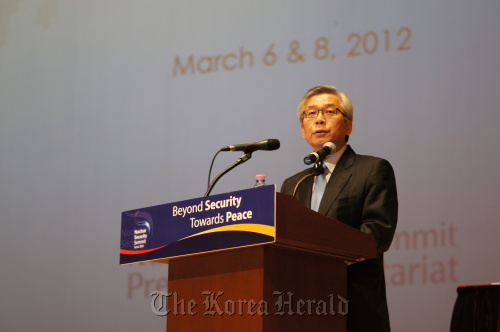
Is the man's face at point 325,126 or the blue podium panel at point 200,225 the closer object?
the blue podium panel at point 200,225

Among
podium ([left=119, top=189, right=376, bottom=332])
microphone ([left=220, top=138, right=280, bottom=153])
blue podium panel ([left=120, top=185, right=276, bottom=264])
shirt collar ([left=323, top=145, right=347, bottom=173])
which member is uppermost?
shirt collar ([left=323, top=145, right=347, bottom=173])

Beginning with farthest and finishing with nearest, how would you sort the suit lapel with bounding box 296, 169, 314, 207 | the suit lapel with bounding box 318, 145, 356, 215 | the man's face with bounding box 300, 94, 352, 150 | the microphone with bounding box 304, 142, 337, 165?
the man's face with bounding box 300, 94, 352, 150 → the suit lapel with bounding box 296, 169, 314, 207 → the suit lapel with bounding box 318, 145, 356, 215 → the microphone with bounding box 304, 142, 337, 165

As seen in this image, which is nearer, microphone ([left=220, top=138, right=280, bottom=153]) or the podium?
the podium

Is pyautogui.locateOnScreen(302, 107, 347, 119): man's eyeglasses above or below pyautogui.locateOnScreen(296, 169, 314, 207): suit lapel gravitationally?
above

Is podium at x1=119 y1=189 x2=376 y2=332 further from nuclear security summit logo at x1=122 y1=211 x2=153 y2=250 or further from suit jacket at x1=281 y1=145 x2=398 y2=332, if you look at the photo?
suit jacket at x1=281 y1=145 x2=398 y2=332

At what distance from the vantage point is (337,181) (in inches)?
114

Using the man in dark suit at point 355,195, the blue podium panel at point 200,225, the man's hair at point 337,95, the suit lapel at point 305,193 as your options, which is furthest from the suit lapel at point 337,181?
the blue podium panel at point 200,225

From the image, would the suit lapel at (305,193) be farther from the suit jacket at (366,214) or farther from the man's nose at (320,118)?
the man's nose at (320,118)

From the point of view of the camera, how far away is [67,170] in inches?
194

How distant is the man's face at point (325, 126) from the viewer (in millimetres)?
3123

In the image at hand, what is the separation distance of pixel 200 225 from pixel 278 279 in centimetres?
30

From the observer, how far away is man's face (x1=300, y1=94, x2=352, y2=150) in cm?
312

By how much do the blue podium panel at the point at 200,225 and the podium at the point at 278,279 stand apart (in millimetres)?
37

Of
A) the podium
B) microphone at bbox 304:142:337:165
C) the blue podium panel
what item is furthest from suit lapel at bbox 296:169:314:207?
the blue podium panel
